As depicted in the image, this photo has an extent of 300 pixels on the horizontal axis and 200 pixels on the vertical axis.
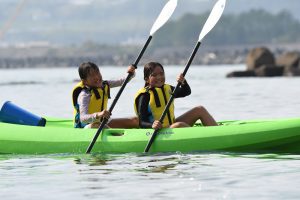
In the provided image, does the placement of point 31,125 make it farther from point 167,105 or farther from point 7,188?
point 7,188

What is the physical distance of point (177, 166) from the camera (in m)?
11.3

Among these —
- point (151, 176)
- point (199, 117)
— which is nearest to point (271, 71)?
point (199, 117)

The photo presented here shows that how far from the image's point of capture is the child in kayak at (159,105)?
1218 cm

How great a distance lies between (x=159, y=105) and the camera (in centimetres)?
1229

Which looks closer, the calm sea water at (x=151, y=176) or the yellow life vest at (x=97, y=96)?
the calm sea water at (x=151, y=176)

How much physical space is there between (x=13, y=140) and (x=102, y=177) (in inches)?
106

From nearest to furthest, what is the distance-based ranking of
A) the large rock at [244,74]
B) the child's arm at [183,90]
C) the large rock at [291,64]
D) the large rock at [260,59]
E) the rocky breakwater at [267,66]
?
the child's arm at [183,90]
the large rock at [291,64]
the rocky breakwater at [267,66]
the large rock at [244,74]
the large rock at [260,59]

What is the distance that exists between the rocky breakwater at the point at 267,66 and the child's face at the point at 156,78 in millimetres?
47305

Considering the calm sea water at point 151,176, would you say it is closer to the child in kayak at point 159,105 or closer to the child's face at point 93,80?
the child in kayak at point 159,105

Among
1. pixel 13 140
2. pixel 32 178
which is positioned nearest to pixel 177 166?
pixel 32 178

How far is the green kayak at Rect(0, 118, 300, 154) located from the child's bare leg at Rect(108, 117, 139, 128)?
30 cm

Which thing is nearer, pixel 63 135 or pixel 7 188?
pixel 7 188

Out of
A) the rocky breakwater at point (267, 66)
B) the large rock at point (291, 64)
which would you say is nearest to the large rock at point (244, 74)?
the rocky breakwater at point (267, 66)

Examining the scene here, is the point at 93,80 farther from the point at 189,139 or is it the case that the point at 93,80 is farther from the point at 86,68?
the point at 189,139
